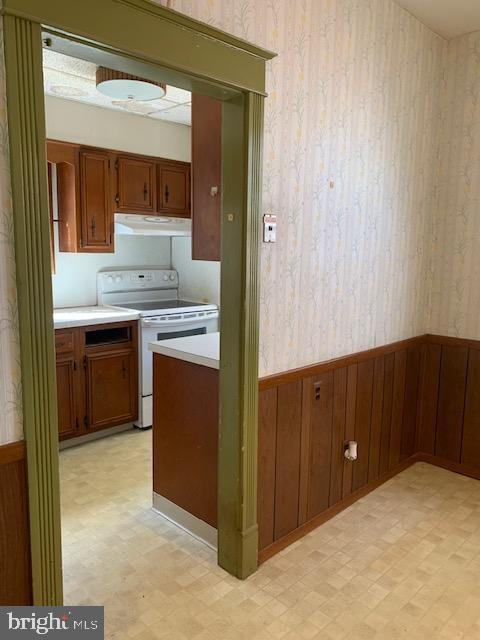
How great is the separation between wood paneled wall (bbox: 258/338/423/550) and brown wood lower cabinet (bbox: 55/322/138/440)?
1861 millimetres

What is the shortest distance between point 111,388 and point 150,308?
2.90ft

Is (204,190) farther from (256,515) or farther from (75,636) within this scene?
(75,636)

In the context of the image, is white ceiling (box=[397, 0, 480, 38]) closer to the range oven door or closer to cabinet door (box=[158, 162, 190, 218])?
cabinet door (box=[158, 162, 190, 218])

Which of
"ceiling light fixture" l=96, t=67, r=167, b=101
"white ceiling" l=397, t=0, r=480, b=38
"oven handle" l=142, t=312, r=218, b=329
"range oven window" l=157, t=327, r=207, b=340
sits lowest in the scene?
"range oven window" l=157, t=327, r=207, b=340

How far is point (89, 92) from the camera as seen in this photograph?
366 centimetres

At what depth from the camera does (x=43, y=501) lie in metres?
1.52

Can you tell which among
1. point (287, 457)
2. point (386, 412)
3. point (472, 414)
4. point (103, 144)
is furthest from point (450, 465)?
point (103, 144)

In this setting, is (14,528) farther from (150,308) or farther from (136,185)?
(136,185)

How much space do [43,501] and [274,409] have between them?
3.70 ft

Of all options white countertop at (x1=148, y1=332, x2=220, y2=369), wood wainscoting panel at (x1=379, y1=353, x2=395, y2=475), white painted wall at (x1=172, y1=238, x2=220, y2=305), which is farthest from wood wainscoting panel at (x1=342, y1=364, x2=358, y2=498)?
white painted wall at (x1=172, y1=238, x2=220, y2=305)

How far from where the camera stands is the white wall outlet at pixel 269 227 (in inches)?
84.4

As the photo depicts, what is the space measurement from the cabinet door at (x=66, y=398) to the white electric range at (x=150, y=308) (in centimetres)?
56

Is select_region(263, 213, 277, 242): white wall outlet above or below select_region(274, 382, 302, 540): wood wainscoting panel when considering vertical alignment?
above

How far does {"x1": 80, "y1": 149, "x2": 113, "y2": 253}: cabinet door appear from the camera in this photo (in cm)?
388
